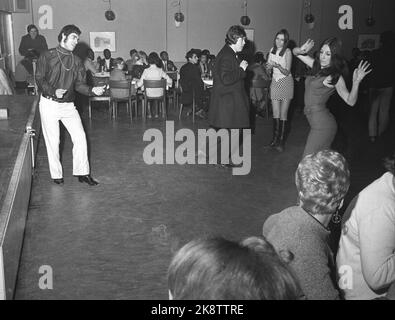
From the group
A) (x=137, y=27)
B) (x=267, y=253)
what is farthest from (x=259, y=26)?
(x=267, y=253)

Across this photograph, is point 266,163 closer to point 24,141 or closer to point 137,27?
point 24,141

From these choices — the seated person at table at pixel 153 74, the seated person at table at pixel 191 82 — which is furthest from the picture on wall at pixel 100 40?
the seated person at table at pixel 191 82

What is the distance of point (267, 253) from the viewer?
4.36ft

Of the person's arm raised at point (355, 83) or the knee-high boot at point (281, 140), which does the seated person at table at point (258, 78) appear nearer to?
the knee-high boot at point (281, 140)

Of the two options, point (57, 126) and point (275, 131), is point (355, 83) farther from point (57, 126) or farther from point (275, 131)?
point (275, 131)

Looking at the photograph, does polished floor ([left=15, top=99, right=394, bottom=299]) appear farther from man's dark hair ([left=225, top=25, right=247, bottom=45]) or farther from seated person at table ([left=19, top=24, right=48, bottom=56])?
seated person at table ([left=19, top=24, right=48, bottom=56])

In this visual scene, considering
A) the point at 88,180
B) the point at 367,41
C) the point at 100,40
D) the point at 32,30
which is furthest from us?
the point at 367,41

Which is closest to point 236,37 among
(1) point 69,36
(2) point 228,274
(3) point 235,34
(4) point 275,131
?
(3) point 235,34

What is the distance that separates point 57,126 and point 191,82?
445 cm

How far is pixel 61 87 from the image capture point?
534 centimetres

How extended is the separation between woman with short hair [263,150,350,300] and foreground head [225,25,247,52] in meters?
3.73

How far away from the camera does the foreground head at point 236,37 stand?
587 cm

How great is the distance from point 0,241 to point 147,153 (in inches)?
176

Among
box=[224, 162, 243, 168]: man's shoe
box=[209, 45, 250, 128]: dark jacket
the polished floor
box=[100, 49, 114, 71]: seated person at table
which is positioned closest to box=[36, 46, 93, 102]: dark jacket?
the polished floor
